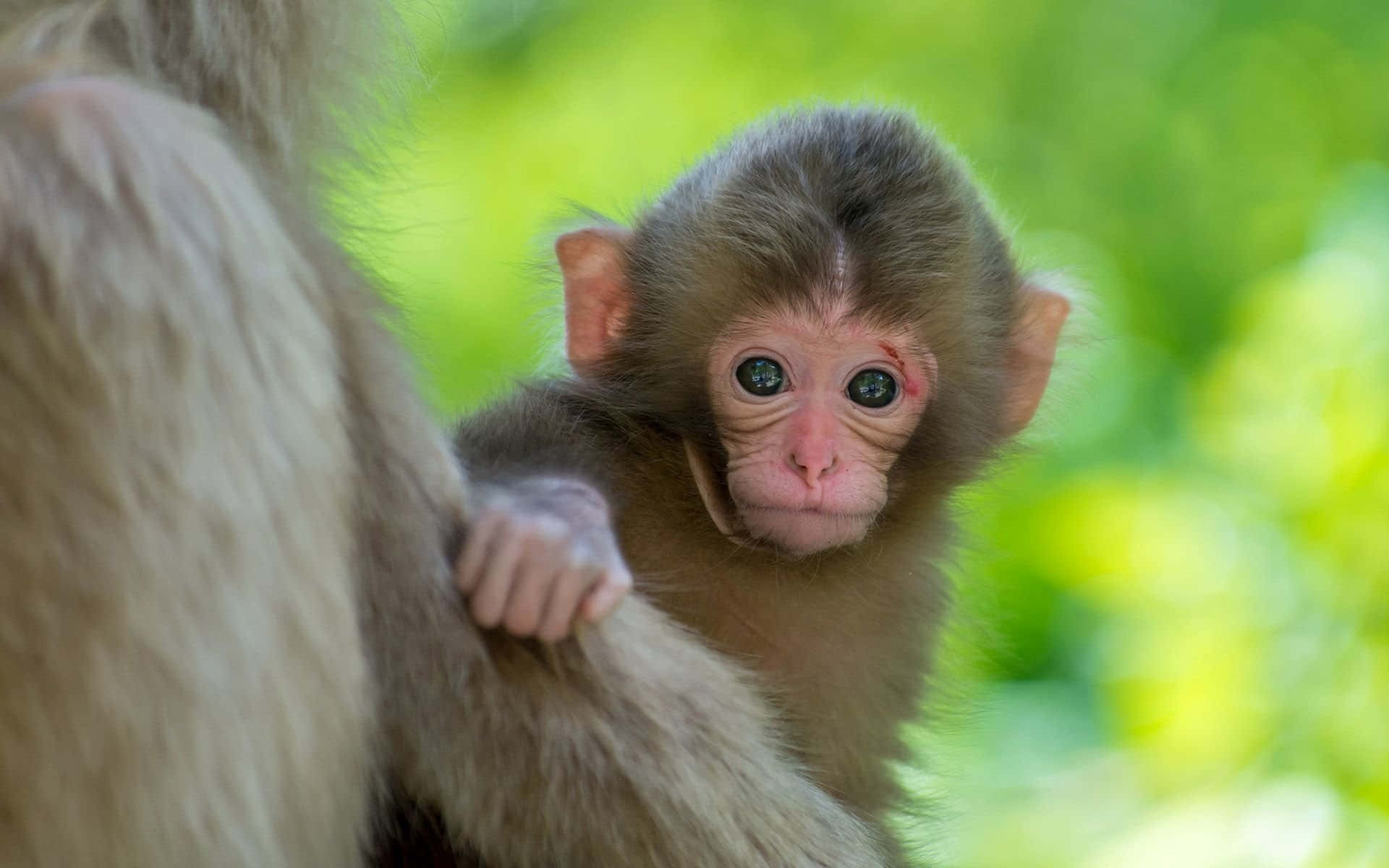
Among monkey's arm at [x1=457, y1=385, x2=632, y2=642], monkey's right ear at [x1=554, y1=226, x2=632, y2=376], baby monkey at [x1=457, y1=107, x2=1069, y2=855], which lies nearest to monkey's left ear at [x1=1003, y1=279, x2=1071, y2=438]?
baby monkey at [x1=457, y1=107, x2=1069, y2=855]

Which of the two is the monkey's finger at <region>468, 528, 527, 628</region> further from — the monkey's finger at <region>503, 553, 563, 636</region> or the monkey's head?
the monkey's head

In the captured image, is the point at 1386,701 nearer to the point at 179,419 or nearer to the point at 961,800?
the point at 961,800

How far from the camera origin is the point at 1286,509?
297 cm

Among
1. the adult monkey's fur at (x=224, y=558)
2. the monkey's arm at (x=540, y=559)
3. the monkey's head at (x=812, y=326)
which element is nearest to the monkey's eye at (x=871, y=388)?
the monkey's head at (x=812, y=326)

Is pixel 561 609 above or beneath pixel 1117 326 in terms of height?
beneath

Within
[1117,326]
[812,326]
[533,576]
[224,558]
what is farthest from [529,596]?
[1117,326]

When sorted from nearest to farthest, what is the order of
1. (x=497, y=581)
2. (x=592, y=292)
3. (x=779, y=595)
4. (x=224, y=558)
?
1. (x=224, y=558)
2. (x=497, y=581)
3. (x=779, y=595)
4. (x=592, y=292)

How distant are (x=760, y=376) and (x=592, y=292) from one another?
0.28 meters

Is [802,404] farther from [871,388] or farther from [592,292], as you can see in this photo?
[592,292]

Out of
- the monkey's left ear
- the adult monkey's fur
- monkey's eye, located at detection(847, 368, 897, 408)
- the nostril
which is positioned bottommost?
the adult monkey's fur

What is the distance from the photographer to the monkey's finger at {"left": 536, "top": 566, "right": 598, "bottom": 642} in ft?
3.98

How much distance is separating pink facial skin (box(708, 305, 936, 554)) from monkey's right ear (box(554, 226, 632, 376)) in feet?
0.58

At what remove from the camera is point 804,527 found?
5.70 ft

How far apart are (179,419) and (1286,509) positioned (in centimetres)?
236
